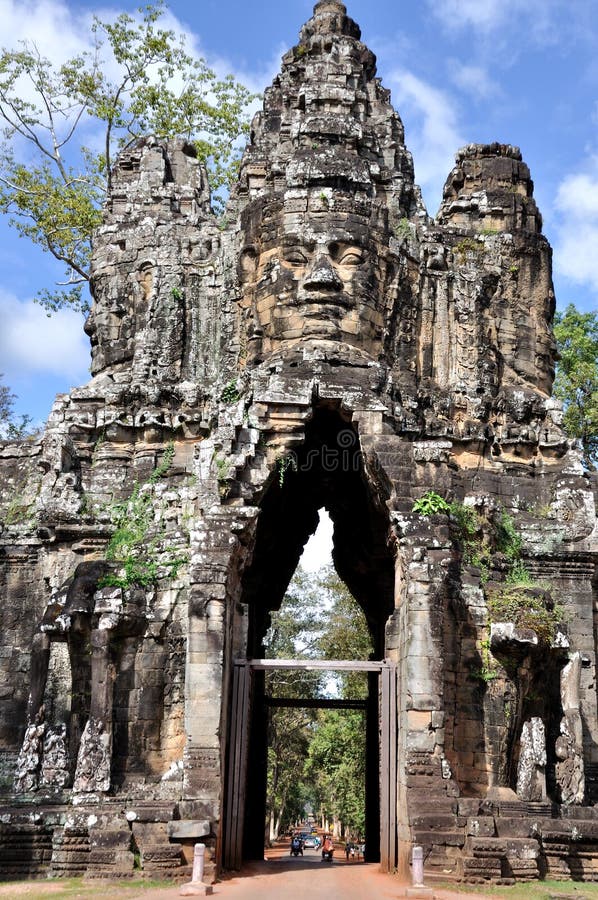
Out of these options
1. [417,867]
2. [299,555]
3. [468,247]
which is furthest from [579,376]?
[417,867]

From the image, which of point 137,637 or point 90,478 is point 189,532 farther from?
point 90,478

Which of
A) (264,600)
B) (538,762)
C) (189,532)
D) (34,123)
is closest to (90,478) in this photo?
(189,532)

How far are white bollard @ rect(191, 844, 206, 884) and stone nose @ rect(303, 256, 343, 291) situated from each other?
8.83 m

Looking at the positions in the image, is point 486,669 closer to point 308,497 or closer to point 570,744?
point 570,744

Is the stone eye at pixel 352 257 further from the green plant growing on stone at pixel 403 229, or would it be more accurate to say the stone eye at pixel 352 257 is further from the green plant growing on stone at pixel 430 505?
the green plant growing on stone at pixel 430 505

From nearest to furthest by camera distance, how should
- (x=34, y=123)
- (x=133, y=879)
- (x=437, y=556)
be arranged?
(x=133, y=879)
(x=437, y=556)
(x=34, y=123)

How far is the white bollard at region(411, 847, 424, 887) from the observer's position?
11805 mm

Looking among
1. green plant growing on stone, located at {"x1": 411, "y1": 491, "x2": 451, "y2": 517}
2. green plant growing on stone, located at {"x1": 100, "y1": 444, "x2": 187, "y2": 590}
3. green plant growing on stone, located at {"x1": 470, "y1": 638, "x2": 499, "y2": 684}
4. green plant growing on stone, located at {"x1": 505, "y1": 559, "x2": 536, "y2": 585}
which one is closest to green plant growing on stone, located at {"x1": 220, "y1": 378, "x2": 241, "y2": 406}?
green plant growing on stone, located at {"x1": 100, "y1": 444, "x2": 187, "y2": 590}

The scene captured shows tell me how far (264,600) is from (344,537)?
190 centimetres

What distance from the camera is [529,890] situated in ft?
40.1

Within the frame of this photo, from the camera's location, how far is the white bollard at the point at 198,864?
11672 mm

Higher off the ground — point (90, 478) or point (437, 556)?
point (90, 478)

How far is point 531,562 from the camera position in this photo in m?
16.5

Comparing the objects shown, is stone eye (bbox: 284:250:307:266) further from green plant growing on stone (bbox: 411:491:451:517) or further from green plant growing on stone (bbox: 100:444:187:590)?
green plant growing on stone (bbox: 411:491:451:517)
